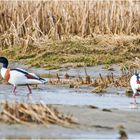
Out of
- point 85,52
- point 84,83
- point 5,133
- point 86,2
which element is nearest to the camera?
point 5,133

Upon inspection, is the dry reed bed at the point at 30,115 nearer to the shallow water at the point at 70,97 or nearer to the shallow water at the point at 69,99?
the shallow water at the point at 69,99

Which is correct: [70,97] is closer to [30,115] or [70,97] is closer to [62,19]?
[30,115]

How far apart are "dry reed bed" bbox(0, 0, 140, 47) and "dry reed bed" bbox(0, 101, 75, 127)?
11.3m

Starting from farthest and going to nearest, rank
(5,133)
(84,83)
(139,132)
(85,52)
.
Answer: (85,52) < (84,83) < (139,132) < (5,133)

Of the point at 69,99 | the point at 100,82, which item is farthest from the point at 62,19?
the point at 69,99

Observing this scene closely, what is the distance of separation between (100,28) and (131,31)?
90 cm

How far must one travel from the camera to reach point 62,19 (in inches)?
834

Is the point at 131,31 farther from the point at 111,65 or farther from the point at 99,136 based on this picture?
the point at 99,136

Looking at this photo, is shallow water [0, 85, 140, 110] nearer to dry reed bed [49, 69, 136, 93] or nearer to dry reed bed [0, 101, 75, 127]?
dry reed bed [49, 69, 136, 93]

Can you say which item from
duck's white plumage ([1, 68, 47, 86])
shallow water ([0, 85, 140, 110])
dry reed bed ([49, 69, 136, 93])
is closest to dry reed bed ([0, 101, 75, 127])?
shallow water ([0, 85, 140, 110])

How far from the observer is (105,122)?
32.6 feet

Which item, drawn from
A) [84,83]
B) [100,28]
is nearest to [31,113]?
[84,83]

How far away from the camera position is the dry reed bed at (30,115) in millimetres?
8992

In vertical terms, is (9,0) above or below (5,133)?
above
